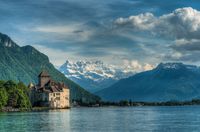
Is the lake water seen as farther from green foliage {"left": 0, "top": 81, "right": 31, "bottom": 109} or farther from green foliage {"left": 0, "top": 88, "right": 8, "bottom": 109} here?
green foliage {"left": 0, "top": 81, "right": 31, "bottom": 109}

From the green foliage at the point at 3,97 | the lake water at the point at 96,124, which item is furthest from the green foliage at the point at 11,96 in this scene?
the lake water at the point at 96,124

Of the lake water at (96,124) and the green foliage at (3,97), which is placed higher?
the green foliage at (3,97)

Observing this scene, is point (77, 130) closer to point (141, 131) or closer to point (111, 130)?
point (111, 130)

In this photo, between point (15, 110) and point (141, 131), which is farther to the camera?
point (15, 110)

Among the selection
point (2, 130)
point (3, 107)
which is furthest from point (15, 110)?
point (2, 130)

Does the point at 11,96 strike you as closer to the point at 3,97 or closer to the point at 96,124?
the point at 3,97

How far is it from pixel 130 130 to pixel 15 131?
1977cm

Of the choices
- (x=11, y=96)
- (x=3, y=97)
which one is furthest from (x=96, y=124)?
(x=11, y=96)

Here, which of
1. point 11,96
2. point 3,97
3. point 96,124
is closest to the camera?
point 96,124

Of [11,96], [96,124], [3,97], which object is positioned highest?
[11,96]

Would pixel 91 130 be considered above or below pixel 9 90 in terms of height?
below

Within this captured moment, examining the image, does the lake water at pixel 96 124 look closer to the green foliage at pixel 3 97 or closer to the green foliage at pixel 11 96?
the green foliage at pixel 3 97

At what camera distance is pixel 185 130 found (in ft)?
289

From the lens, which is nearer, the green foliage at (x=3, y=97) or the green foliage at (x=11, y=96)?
the green foliage at (x=3, y=97)
